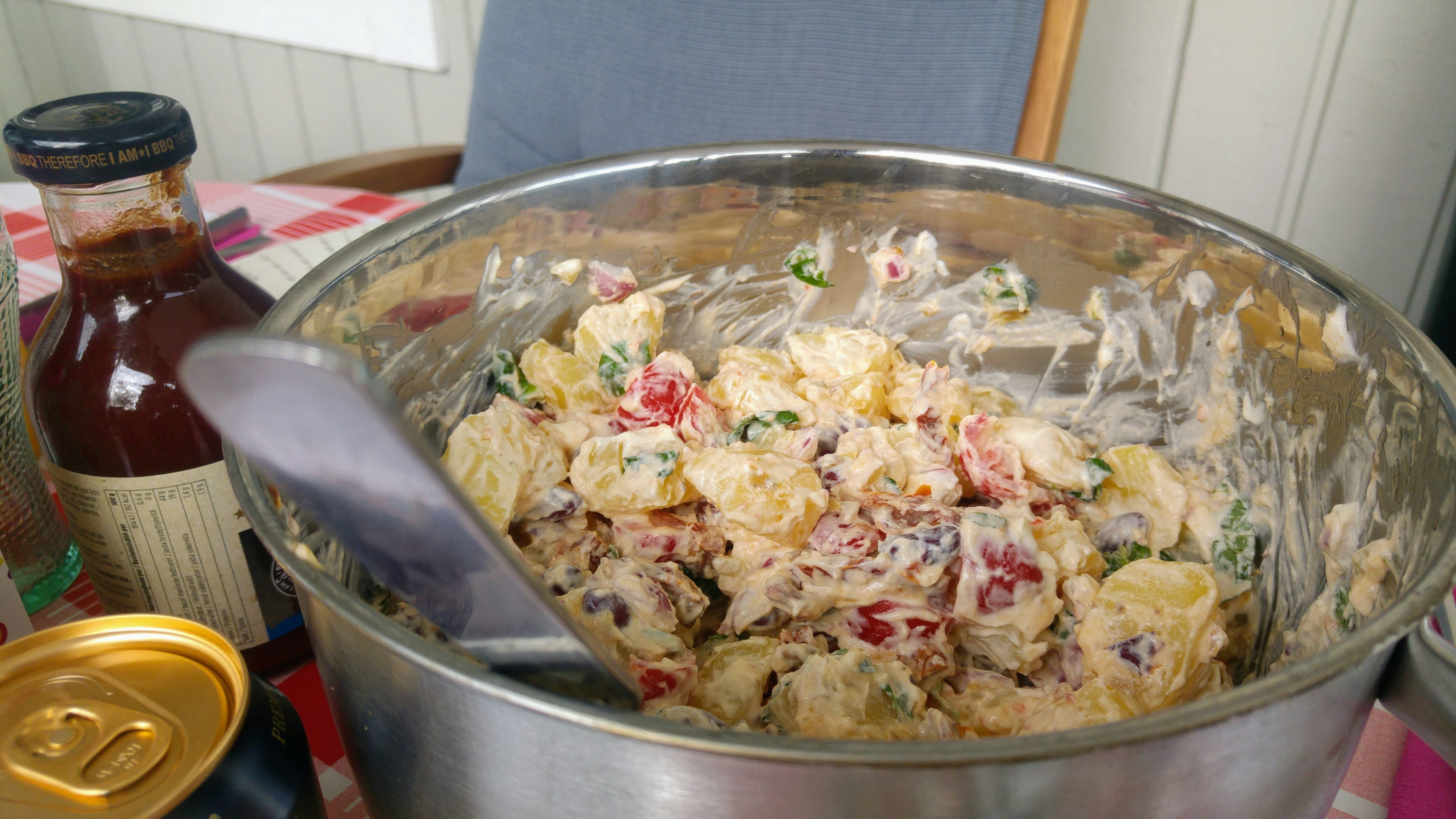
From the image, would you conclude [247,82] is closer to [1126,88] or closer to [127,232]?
[1126,88]

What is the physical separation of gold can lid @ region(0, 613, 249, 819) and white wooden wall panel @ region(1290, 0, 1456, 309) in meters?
1.82

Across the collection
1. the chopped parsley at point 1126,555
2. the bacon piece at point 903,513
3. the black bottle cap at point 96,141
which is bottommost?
the chopped parsley at point 1126,555

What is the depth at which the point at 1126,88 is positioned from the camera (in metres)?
1.75

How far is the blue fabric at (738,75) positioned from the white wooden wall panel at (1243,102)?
1.79 ft

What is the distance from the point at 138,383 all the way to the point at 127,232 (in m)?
0.10

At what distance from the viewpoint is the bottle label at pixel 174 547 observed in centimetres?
66

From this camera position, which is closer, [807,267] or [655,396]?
[655,396]

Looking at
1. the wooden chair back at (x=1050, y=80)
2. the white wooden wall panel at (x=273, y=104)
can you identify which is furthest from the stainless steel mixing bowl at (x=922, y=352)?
the white wooden wall panel at (x=273, y=104)

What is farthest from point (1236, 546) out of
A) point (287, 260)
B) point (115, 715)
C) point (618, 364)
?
point (287, 260)

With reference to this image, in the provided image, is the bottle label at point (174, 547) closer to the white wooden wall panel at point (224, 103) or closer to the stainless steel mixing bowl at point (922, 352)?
the stainless steel mixing bowl at point (922, 352)

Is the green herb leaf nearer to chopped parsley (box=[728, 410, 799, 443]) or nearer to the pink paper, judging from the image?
the pink paper

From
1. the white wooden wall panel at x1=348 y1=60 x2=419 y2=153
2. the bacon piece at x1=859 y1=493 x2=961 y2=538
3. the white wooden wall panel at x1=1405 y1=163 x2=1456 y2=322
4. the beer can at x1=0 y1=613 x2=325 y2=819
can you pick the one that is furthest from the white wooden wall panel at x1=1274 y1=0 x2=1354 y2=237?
the white wooden wall panel at x1=348 y1=60 x2=419 y2=153

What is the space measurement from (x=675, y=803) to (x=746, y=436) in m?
0.55

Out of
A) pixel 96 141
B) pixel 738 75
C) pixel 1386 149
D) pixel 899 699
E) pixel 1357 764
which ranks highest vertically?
pixel 96 141
